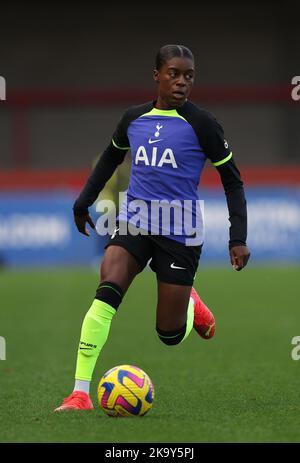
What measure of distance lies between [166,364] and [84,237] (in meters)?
12.0

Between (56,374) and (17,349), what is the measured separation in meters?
1.89

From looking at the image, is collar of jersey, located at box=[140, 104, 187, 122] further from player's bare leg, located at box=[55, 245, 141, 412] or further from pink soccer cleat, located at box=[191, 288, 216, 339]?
pink soccer cleat, located at box=[191, 288, 216, 339]

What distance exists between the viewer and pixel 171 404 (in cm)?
692

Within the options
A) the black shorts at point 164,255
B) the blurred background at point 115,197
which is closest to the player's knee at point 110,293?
the black shorts at point 164,255

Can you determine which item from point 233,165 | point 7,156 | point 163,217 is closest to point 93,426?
point 163,217

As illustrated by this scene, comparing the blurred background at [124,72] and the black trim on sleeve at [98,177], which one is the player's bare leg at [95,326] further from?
the blurred background at [124,72]

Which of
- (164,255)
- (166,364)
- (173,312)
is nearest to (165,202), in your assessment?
(164,255)

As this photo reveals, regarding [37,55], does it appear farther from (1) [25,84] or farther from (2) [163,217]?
(2) [163,217]

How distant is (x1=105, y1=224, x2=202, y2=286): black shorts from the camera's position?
6719 millimetres

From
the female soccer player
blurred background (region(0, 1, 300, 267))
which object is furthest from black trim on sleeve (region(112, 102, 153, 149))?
blurred background (region(0, 1, 300, 267))

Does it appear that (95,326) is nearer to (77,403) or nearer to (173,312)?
(77,403)

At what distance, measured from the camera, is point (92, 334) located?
255 inches

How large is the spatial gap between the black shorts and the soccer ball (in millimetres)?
772

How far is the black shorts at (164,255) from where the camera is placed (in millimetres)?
6719
